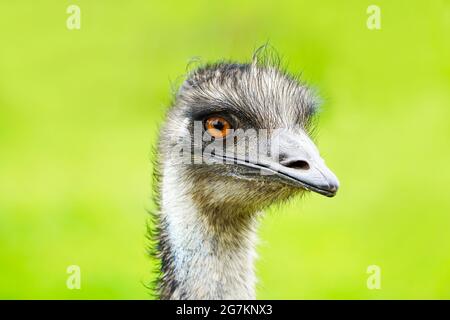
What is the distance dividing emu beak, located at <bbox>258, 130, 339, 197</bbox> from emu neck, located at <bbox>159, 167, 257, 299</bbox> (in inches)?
11.0

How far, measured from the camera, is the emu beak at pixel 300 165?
2951 mm

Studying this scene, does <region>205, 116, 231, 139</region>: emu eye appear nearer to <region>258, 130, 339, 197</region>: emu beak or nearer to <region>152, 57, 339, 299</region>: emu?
<region>152, 57, 339, 299</region>: emu

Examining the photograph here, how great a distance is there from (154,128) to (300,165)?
279 cm

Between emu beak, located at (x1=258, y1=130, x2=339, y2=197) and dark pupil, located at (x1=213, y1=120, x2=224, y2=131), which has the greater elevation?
dark pupil, located at (x1=213, y1=120, x2=224, y2=131)

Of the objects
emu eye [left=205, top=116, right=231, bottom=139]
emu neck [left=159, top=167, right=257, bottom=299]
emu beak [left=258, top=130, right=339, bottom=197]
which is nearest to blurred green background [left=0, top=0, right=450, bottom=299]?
emu neck [left=159, top=167, right=257, bottom=299]

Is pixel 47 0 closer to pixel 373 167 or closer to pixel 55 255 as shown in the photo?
pixel 55 255

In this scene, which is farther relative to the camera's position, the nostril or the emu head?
the emu head

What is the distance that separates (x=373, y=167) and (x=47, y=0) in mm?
2332

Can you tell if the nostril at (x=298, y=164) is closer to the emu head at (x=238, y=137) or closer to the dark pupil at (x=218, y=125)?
the emu head at (x=238, y=137)

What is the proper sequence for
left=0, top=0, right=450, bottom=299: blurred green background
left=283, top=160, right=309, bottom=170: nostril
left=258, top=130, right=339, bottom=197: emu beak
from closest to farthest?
left=258, top=130, right=339, bottom=197: emu beak, left=283, top=160, right=309, bottom=170: nostril, left=0, top=0, right=450, bottom=299: blurred green background

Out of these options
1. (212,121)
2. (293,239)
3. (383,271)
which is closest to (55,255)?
(293,239)

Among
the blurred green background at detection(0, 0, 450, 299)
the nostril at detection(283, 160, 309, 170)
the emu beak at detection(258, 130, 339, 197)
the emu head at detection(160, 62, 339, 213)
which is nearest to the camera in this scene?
the emu beak at detection(258, 130, 339, 197)

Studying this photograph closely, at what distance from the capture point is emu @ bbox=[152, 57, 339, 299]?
3.26m

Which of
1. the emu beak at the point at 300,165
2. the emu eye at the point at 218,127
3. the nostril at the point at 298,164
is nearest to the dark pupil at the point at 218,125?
the emu eye at the point at 218,127
